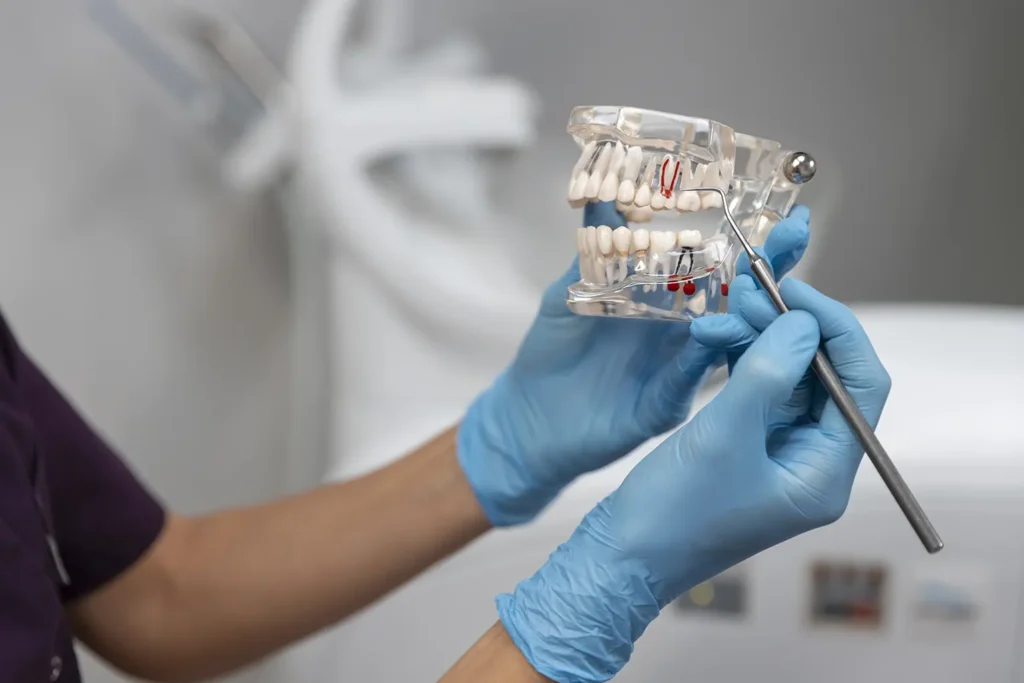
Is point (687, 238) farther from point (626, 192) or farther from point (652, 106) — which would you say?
point (652, 106)

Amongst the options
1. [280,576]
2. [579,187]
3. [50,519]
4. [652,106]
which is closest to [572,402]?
[579,187]

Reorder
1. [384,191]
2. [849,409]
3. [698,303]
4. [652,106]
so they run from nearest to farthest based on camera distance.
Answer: [849,409] < [698,303] < [384,191] < [652,106]

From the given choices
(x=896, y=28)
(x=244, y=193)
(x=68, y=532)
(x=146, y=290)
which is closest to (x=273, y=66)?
(x=244, y=193)

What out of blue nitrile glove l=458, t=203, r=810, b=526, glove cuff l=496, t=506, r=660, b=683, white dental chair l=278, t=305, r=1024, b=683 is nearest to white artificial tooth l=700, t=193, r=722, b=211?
blue nitrile glove l=458, t=203, r=810, b=526

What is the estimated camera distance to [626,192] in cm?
57

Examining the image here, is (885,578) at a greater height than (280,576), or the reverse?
(280,576)

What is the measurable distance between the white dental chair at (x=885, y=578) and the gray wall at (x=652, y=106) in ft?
1.33

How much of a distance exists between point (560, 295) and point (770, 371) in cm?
22

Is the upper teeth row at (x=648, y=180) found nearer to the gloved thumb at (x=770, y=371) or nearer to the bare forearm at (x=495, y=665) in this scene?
the gloved thumb at (x=770, y=371)

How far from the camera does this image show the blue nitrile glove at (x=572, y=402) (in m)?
0.67

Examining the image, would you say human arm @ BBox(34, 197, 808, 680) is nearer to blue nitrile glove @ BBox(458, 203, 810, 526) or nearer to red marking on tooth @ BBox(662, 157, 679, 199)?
blue nitrile glove @ BBox(458, 203, 810, 526)

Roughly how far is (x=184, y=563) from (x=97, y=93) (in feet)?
2.04

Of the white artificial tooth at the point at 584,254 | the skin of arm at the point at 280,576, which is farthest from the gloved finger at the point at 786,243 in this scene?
the skin of arm at the point at 280,576

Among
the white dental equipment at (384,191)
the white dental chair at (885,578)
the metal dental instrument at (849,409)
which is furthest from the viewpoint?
the white dental equipment at (384,191)
